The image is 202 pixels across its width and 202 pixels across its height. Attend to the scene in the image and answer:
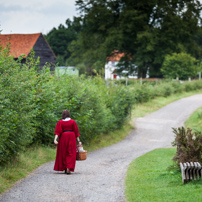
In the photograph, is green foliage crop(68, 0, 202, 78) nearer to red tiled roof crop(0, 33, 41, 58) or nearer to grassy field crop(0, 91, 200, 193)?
red tiled roof crop(0, 33, 41, 58)

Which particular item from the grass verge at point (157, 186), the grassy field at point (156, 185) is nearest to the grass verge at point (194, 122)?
the grassy field at point (156, 185)

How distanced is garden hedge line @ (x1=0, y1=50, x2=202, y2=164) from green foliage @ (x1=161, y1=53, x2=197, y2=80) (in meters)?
25.6

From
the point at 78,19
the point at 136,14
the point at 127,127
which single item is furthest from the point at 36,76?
the point at 78,19

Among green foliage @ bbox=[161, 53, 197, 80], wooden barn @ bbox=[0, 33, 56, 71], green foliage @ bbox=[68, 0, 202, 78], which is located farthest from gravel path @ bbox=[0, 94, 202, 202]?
green foliage @ bbox=[68, 0, 202, 78]

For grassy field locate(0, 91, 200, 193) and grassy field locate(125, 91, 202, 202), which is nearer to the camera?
grassy field locate(125, 91, 202, 202)

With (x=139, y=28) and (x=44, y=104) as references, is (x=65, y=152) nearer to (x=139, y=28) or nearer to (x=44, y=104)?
(x=44, y=104)

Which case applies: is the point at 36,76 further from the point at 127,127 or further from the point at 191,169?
the point at 127,127

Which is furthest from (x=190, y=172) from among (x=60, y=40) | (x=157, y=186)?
(x=60, y=40)

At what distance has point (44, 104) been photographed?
13656 millimetres

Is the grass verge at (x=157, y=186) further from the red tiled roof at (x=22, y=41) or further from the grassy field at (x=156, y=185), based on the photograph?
the red tiled roof at (x=22, y=41)

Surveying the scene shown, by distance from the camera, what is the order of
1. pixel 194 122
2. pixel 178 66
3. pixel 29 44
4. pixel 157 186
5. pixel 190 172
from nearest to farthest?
1. pixel 190 172
2. pixel 157 186
3. pixel 194 122
4. pixel 29 44
5. pixel 178 66

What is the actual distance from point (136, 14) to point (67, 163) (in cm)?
4174

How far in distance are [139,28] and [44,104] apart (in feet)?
135

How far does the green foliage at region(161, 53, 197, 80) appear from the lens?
50594 millimetres
